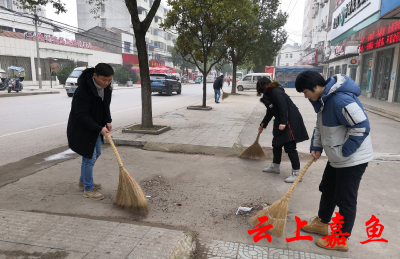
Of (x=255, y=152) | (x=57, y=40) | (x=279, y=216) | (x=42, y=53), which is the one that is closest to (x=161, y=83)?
(x=255, y=152)

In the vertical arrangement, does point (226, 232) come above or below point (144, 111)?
below

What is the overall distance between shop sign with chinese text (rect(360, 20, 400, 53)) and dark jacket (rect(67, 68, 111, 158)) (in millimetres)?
14642

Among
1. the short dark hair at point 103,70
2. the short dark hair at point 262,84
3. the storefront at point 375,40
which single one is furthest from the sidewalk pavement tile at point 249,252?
the storefront at point 375,40

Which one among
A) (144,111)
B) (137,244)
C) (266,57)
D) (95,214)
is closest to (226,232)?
(137,244)

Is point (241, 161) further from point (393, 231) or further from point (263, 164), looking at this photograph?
point (393, 231)

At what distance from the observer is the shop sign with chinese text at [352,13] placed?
14016 millimetres

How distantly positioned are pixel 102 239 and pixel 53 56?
3285cm

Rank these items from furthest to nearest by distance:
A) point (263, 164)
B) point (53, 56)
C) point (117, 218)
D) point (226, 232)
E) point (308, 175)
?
point (53, 56)
point (263, 164)
point (308, 175)
point (117, 218)
point (226, 232)

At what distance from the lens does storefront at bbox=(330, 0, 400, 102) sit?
13.5m

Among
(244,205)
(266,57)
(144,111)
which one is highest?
(266,57)

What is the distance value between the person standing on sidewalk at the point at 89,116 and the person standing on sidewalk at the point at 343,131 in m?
2.12

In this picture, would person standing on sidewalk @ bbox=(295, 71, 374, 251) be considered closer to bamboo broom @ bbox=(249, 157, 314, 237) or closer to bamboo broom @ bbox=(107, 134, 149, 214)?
bamboo broom @ bbox=(249, 157, 314, 237)

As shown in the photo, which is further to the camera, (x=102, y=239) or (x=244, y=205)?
(x=244, y=205)

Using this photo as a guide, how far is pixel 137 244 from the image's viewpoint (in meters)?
2.42
